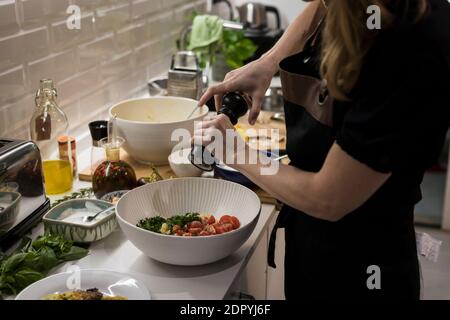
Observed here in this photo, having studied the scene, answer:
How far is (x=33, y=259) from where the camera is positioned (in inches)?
47.8

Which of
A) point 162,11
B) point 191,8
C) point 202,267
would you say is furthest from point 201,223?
point 191,8

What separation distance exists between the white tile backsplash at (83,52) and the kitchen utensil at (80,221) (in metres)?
0.34

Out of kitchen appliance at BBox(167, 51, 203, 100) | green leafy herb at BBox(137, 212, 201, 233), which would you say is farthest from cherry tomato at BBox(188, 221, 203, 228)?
kitchen appliance at BBox(167, 51, 203, 100)

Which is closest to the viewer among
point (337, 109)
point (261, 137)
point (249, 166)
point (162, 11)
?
point (337, 109)

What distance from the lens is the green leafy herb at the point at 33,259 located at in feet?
3.82

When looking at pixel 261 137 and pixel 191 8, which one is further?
pixel 191 8

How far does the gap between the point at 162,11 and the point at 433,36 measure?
1.73 m

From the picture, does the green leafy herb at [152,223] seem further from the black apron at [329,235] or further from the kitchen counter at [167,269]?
the black apron at [329,235]

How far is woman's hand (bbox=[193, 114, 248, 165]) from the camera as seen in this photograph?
121 cm

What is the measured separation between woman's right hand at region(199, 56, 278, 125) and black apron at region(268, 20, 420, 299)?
0.81 ft

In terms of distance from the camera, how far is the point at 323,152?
1138 mm

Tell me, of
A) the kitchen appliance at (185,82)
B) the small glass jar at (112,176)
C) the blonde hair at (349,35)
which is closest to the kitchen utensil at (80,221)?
the small glass jar at (112,176)

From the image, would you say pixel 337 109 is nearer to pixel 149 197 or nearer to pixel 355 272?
pixel 355 272

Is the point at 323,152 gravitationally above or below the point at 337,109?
below
